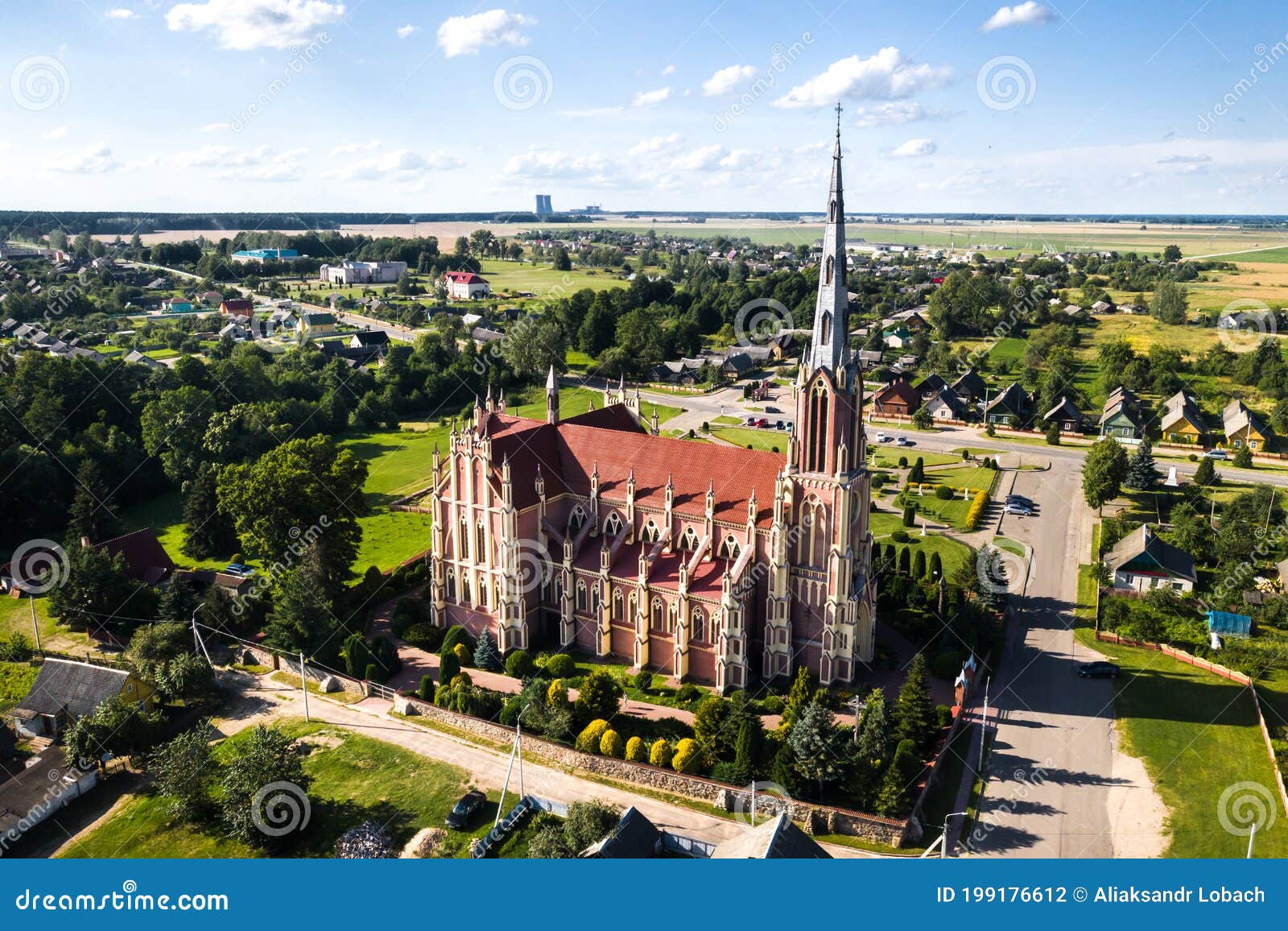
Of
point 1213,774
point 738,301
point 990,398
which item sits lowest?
point 1213,774

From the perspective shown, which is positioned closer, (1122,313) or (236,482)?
(236,482)

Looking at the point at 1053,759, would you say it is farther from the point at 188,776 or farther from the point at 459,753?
the point at 188,776

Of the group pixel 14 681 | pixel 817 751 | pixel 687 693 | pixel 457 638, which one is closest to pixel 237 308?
pixel 14 681

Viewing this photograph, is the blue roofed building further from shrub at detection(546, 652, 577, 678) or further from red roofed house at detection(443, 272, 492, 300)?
red roofed house at detection(443, 272, 492, 300)

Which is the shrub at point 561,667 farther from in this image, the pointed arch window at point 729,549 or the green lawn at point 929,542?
the green lawn at point 929,542

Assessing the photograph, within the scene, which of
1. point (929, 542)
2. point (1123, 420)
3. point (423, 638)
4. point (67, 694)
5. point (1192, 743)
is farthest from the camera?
point (1123, 420)

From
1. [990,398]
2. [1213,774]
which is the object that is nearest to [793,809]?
[1213,774]

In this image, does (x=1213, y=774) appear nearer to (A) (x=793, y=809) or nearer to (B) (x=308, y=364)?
(A) (x=793, y=809)
